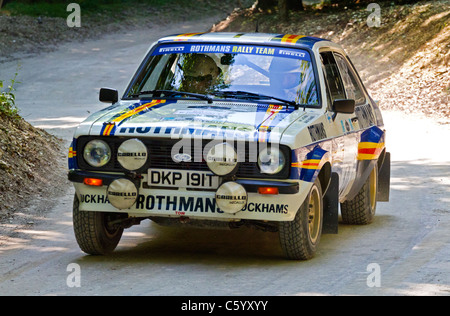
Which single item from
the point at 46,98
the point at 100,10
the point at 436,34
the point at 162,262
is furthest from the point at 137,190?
the point at 100,10

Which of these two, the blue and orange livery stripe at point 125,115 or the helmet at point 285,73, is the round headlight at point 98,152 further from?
the helmet at point 285,73

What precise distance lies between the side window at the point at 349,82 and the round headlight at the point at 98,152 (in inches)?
112

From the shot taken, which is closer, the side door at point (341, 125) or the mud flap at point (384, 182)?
the side door at point (341, 125)

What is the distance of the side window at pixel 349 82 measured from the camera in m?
8.36

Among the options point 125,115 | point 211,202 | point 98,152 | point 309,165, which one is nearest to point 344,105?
point 309,165

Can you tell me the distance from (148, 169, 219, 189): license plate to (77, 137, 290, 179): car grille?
0.05 meters

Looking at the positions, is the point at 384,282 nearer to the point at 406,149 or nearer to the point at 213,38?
the point at 213,38

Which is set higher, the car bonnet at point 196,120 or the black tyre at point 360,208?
the car bonnet at point 196,120

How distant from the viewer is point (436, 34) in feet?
71.7

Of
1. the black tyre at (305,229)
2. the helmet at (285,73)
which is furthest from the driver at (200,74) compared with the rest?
the black tyre at (305,229)

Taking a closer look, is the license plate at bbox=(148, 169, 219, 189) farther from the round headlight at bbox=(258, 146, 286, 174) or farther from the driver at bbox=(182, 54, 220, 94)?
the driver at bbox=(182, 54, 220, 94)

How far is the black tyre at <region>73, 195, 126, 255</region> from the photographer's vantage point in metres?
6.65

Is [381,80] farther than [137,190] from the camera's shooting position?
Yes
